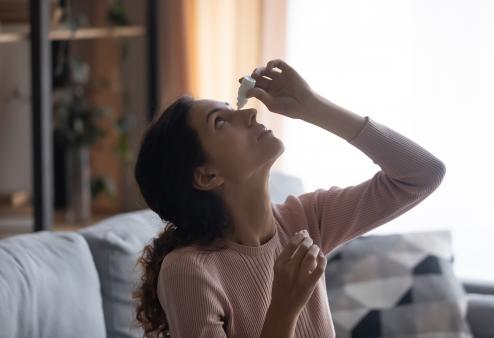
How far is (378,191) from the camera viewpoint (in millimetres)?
1298

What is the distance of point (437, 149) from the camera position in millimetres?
2729

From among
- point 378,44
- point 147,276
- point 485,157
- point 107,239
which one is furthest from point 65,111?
point 147,276

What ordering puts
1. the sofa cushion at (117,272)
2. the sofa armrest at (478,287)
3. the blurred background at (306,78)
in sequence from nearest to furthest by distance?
the sofa cushion at (117,272), the sofa armrest at (478,287), the blurred background at (306,78)

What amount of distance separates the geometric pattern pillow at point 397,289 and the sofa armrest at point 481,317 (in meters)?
0.07

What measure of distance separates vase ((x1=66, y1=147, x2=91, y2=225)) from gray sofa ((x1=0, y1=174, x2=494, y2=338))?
1592 mm

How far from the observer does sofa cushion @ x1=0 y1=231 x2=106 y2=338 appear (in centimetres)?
130

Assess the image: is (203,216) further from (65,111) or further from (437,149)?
(65,111)

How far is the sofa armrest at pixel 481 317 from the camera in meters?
1.99

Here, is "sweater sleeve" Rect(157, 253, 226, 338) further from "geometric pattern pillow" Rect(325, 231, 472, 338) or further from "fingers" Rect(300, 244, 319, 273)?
"geometric pattern pillow" Rect(325, 231, 472, 338)

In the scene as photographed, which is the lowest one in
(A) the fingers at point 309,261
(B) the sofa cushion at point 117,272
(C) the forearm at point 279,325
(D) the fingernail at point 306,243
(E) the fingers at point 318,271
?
(B) the sofa cushion at point 117,272

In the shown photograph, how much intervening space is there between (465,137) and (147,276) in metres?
1.82

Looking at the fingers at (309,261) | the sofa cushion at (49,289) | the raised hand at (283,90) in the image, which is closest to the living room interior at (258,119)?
the sofa cushion at (49,289)

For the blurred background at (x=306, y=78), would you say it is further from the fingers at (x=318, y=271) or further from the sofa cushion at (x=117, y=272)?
the fingers at (x=318, y=271)

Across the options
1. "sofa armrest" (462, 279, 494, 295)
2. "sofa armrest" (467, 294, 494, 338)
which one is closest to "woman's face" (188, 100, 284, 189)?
"sofa armrest" (467, 294, 494, 338)
